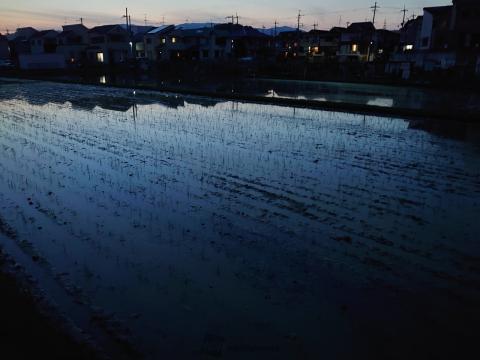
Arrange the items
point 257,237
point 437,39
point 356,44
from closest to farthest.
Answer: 1. point 257,237
2. point 437,39
3. point 356,44

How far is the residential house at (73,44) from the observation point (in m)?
58.4

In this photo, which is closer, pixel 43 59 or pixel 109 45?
pixel 43 59

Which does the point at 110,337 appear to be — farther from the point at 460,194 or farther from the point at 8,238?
the point at 460,194

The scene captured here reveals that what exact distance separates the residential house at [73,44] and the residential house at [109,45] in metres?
1.55

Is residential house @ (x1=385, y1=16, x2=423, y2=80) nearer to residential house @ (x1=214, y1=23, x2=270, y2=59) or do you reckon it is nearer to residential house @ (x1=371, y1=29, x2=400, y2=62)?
residential house @ (x1=371, y1=29, x2=400, y2=62)

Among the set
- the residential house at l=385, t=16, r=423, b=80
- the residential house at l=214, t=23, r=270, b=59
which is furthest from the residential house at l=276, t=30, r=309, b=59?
the residential house at l=385, t=16, r=423, b=80

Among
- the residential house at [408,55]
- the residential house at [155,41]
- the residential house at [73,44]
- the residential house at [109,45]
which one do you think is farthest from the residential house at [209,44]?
the residential house at [408,55]

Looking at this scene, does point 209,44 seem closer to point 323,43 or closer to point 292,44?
point 292,44

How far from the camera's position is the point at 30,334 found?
340cm

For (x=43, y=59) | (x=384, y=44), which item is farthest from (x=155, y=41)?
(x=384, y=44)

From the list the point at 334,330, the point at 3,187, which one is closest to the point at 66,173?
the point at 3,187

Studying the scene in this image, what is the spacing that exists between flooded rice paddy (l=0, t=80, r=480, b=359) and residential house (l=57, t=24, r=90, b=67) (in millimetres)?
53868

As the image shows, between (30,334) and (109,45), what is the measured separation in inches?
2440

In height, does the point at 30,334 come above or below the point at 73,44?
below
